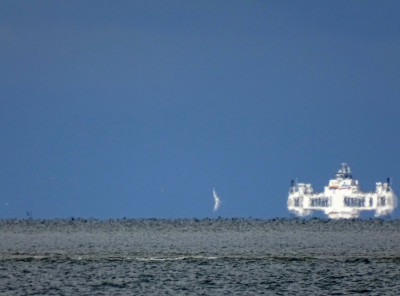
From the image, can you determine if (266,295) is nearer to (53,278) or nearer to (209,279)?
(209,279)

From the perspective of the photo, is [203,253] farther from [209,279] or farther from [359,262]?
[209,279]

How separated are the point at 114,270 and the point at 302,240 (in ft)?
80.6

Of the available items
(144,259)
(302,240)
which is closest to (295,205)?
(302,240)

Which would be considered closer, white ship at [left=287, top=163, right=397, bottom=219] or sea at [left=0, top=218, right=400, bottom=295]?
sea at [left=0, top=218, right=400, bottom=295]

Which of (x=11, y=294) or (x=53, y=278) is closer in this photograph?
(x=11, y=294)

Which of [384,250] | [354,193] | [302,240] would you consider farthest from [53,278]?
[354,193]

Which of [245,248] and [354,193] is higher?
[354,193]

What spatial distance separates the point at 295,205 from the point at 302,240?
68.7 meters

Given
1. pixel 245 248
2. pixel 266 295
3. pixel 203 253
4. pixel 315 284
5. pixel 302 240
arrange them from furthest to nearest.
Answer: pixel 302 240
pixel 245 248
pixel 203 253
pixel 315 284
pixel 266 295

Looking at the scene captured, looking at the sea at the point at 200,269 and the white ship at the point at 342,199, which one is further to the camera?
the white ship at the point at 342,199

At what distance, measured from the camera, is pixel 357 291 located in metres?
34.4

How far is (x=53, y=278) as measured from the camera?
38.0m

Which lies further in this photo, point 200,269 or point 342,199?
point 342,199

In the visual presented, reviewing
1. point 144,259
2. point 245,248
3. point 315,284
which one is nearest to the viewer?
point 315,284
